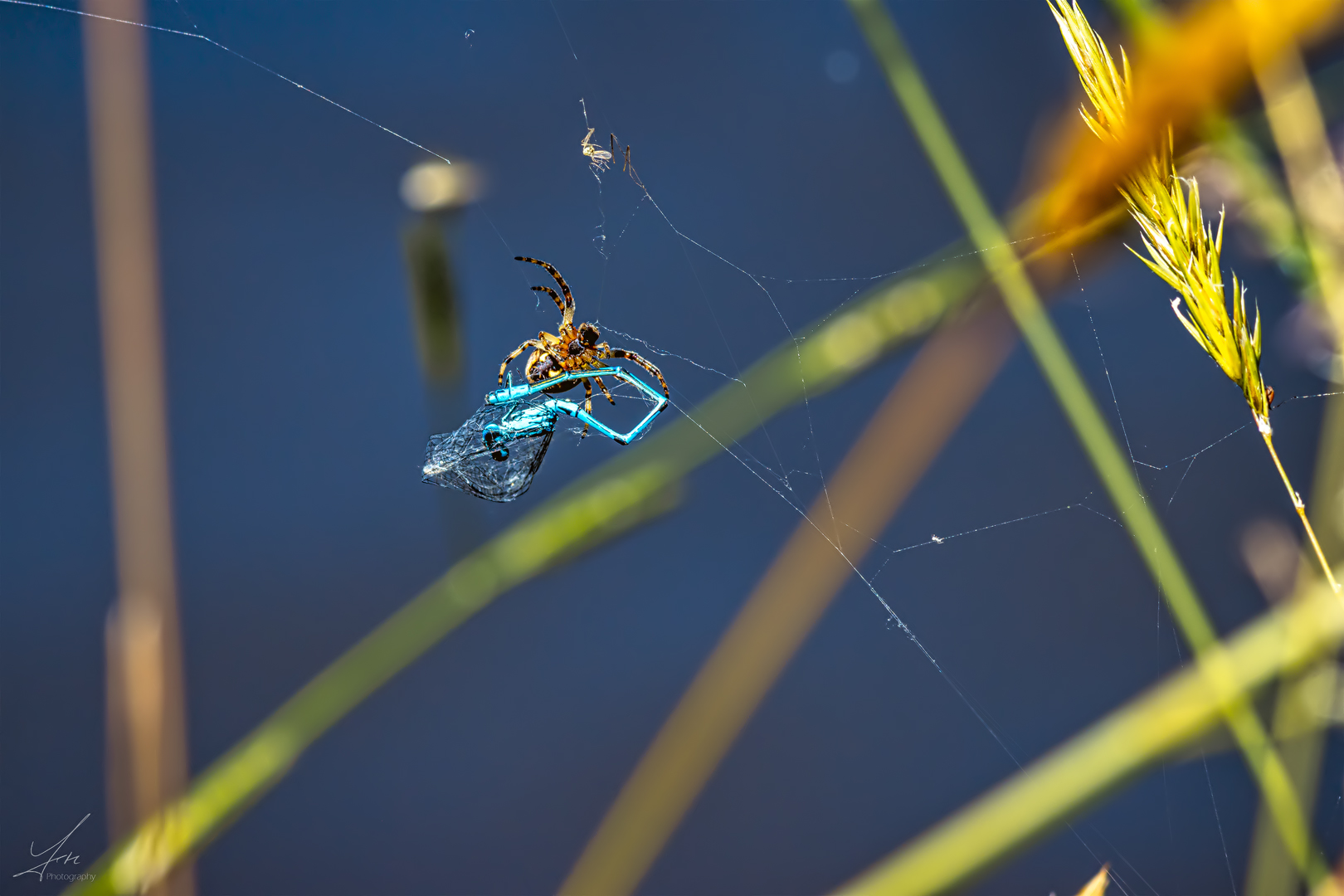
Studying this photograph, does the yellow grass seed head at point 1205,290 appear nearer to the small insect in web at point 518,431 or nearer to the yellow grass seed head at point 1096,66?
the yellow grass seed head at point 1096,66

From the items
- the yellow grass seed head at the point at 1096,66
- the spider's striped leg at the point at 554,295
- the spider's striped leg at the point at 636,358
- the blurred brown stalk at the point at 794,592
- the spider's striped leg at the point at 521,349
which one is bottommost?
the blurred brown stalk at the point at 794,592

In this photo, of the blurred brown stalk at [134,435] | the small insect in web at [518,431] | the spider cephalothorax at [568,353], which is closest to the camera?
the blurred brown stalk at [134,435]

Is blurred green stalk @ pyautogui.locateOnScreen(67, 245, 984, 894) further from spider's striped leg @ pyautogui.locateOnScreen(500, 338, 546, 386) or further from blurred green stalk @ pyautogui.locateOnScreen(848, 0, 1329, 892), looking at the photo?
spider's striped leg @ pyautogui.locateOnScreen(500, 338, 546, 386)

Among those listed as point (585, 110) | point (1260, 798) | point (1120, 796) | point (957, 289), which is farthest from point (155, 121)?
point (1260, 798)

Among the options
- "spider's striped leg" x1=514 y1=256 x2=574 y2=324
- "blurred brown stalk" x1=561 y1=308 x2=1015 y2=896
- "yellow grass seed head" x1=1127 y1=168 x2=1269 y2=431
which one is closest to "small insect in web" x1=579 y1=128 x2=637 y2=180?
"spider's striped leg" x1=514 y1=256 x2=574 y2=324

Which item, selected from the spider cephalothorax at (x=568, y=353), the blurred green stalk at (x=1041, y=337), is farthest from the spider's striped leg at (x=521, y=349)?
the blurred green stalk at (x=1041, y=337)

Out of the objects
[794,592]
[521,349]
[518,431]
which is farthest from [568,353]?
[794,592]

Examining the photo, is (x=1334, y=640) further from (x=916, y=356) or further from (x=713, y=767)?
(x=713, y=767)
